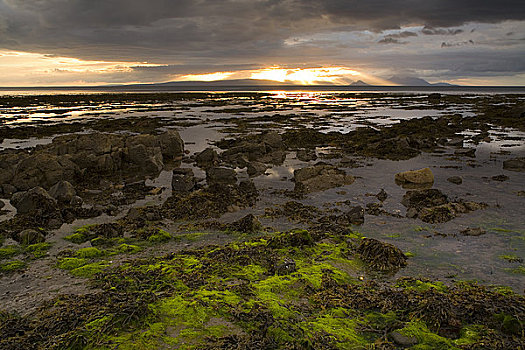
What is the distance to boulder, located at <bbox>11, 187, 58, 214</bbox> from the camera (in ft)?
35.7

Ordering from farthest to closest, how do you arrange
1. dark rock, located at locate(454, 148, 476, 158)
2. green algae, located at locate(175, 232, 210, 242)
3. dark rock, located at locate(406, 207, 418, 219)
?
dark rock, located at locate(454, 148, 476, 158)
dark rock, located at locate(406, 207, 418, 219)
green algae, located at locate(175, 232, 210, 242)

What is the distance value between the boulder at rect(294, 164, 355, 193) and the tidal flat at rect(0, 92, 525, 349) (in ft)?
0.30

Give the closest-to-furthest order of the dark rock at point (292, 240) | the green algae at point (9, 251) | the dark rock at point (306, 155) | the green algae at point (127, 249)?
the green algae at point (9, 251)
the green algae at point (127, 249)
the dark rock at point (292, 240)
the dark rock at point (306, 155)

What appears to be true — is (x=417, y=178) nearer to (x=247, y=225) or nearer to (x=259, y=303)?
(x=247, y=225)

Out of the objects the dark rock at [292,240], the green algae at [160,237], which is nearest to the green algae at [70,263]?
the green algae at [160,237]

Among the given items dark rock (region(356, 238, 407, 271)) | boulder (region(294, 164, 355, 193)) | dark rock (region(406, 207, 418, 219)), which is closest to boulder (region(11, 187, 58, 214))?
boulder (region(294, 164, 355, 193))

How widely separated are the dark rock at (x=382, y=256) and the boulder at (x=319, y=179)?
537cm

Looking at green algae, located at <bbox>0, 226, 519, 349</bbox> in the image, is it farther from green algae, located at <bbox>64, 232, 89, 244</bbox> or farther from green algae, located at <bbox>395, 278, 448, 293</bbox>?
green algae, located at <bbox>64, 232, 89, 244</bbox>

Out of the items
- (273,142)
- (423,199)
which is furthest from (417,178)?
(273,142)

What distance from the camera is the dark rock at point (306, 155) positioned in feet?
64.3

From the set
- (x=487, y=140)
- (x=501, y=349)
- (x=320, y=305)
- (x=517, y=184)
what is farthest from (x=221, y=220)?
(x=487, y=140)

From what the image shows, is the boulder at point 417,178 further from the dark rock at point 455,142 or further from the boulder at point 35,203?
the boulder at point 35,203

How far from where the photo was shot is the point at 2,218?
1061 centimetres

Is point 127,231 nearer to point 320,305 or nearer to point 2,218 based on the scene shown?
point 2,218
